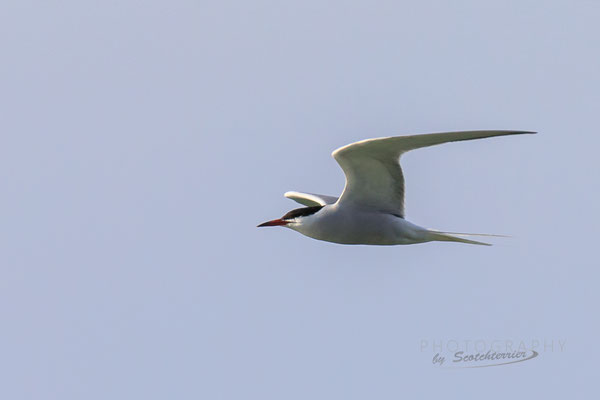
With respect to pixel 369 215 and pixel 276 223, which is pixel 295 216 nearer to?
pixel 276 223

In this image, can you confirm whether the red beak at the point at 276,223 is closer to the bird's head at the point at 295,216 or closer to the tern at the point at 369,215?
the bird's head at the point at 295,216

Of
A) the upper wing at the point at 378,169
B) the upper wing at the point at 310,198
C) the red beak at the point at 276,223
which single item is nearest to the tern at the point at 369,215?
the upper wing at the point at 378,169

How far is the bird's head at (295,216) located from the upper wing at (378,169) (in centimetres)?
40

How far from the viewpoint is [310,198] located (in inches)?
490

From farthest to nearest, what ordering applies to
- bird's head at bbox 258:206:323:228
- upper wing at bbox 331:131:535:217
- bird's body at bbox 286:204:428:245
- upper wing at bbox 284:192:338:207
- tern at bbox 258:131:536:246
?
upper wing at bbox 284:192:338:207 < bird's head at bbox 258:206:323:228 < bird's body at bbox 286:204:428:245 < tern at bbox 258:131:536:246 < upper wing at bbox 331:131:535:217

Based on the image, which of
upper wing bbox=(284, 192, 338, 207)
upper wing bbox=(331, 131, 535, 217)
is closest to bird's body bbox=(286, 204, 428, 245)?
upper wing bbox=(331, 131, 535, 217)

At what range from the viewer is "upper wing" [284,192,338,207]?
12047 millimetres

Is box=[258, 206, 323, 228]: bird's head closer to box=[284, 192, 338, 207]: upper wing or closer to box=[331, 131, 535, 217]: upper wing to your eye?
box=[331, 131, 535, 217]: upper wing

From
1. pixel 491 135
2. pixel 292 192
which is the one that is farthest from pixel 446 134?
pixel 292 192

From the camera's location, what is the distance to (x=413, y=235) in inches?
415

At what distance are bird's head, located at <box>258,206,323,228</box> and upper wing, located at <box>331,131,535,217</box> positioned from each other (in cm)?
40

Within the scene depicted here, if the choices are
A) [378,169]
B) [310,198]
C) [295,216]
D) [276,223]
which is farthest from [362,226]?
[310,198]

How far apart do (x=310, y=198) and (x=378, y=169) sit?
97.7 inches

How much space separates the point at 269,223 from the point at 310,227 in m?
0.58
